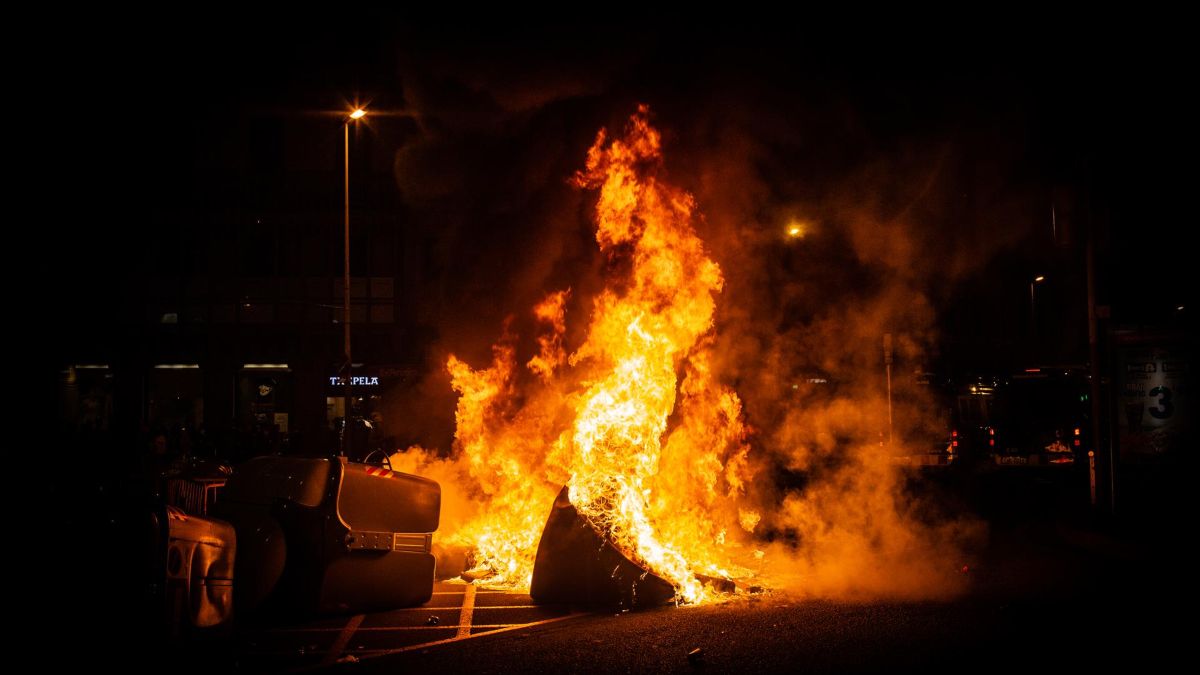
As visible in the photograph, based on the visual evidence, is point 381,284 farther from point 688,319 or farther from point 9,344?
point 688,319

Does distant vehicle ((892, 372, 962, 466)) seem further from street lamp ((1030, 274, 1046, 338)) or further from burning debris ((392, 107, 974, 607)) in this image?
street lamp ((1030, 274, 1046, 338))

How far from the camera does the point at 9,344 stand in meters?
27.6

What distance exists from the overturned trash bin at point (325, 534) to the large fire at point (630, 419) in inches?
58.1

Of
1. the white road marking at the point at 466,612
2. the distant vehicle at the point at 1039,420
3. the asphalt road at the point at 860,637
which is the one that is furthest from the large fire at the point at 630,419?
the distant vehicle at the point at 1039,420

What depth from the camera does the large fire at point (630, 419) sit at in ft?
27.4

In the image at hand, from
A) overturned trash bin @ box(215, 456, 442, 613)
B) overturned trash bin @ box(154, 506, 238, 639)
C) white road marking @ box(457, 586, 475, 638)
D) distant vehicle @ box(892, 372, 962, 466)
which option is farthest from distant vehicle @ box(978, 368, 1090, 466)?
overturned trash bin @ box(154, 506, 238, 639)

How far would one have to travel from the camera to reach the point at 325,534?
700 centimetres

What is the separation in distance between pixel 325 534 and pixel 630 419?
3.12 m

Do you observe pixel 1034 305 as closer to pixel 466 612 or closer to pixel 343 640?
pixel 466 612

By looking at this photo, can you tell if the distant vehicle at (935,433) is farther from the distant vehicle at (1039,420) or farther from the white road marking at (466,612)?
the white road marking at (466,612)

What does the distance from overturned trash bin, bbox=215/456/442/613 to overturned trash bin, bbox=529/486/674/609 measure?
1058 mm

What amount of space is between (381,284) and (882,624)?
83.3ft

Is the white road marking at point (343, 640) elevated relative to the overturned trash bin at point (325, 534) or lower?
lower

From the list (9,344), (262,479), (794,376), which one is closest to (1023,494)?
(794,376)
